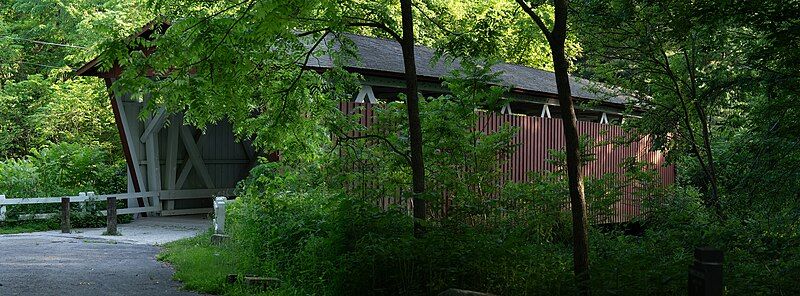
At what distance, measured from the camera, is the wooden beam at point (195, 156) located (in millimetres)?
21188

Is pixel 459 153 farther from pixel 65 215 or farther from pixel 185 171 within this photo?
pixel 185 171

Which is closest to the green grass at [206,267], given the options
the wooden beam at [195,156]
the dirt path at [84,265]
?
the dirt path at [84,265]

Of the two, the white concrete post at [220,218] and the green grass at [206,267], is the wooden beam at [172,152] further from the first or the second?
the white concrete post at [220,218]

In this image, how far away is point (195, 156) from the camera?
21438 millimetres

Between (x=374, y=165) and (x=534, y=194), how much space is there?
2155 mm

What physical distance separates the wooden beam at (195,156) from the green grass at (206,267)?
771 centimetres

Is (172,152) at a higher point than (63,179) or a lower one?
higher

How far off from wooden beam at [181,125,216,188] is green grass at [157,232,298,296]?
771 cm

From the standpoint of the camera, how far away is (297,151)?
9.51m

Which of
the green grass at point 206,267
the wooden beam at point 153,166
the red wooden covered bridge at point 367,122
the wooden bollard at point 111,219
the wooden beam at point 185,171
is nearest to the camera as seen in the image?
the green grass at point 206,267

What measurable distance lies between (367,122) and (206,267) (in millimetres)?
2949

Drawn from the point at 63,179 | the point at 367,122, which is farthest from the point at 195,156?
the point at 367,122

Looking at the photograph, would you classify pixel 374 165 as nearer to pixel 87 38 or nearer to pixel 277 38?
pixel 277 38

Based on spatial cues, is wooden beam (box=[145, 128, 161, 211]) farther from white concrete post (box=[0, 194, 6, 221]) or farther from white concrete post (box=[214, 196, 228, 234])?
white concrete post (box=[214, 196, 228, 234])
